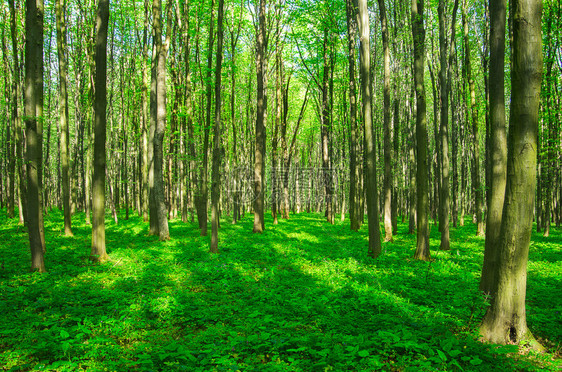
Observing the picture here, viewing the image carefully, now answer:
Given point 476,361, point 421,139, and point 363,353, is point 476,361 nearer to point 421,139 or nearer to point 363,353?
point 363,353

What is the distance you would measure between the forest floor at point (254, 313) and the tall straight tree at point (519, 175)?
1.60 ft

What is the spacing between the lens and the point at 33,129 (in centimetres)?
766

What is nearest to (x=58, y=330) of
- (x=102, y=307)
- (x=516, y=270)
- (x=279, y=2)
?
(x=102, y=307)

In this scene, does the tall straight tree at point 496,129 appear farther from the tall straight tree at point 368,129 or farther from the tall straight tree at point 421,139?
the tall straight tree at point 368,129

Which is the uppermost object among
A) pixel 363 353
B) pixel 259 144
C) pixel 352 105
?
pixel 352 105

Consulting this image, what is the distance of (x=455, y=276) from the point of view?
814 cm

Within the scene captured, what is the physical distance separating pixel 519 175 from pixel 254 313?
4.65 m

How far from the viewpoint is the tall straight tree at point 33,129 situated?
7430mm

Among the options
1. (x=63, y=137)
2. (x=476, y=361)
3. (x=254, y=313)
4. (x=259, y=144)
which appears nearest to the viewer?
(x=476, y=361)

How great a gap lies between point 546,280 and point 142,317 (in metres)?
9.78

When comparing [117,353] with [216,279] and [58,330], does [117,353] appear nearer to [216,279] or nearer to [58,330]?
[58,330]

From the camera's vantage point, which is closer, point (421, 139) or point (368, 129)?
point (421, 139)

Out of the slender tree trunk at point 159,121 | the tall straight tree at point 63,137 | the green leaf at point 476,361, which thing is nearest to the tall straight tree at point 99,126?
the slender tree trunk at point 159,121

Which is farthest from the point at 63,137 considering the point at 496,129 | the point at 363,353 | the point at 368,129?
the point at 496,129
